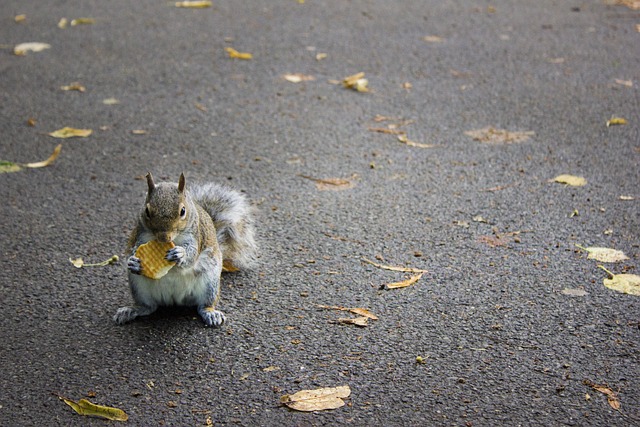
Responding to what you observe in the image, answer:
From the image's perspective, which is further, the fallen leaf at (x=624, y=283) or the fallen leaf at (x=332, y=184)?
the fallen leaf at (x=332, y=184)

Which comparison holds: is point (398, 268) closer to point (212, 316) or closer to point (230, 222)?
point (230, 222)

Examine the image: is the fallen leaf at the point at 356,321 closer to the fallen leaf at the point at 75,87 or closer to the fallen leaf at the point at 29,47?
the fallen leaf at the point at 75,87

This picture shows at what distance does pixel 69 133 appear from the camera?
196 inches

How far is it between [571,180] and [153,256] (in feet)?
7.91

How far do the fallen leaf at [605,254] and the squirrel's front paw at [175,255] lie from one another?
1.77 m

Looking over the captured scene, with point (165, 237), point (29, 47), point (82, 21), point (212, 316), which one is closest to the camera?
point (165, 237)

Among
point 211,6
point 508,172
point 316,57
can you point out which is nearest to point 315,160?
point 508,172

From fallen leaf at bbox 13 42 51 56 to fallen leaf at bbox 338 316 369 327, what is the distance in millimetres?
4366

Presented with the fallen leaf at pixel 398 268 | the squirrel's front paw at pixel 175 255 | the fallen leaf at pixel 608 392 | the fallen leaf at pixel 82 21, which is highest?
the squirrel's front paw at pixel 175 255

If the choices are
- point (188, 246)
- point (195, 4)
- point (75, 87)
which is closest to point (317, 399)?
point (188, 246)

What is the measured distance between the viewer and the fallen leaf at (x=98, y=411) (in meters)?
2.54

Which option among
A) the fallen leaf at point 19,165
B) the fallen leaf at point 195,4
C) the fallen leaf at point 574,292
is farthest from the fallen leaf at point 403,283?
the fallen leaf at point 195,4

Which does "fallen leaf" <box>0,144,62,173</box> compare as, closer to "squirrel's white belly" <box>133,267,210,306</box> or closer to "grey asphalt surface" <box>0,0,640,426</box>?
"grey asphalt surface" <box>0,0,640,426</box>

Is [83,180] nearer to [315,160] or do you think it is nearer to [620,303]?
[315,160]
